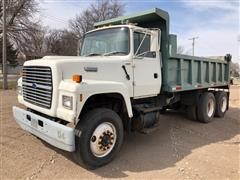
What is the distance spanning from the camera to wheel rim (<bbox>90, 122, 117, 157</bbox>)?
4.23 meters

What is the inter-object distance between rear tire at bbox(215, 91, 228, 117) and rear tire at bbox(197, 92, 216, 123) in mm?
472

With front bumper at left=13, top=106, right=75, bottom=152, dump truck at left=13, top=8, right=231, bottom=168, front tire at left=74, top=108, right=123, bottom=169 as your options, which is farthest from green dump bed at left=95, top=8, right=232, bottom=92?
front bumper at left=13, top=106, right=75, bottom=152

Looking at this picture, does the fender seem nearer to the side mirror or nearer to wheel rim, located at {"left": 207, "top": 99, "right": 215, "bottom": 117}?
the side mirror

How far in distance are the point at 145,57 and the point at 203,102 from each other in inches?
125

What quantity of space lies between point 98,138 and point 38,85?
1.40 metres

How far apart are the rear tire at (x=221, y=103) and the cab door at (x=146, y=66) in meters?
3.75

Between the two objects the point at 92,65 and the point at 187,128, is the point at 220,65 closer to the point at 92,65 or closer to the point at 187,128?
the point at 187,128

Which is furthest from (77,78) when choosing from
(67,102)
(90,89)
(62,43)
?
(62,43)

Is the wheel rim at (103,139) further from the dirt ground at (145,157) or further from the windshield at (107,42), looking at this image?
the windshield at (107,42)

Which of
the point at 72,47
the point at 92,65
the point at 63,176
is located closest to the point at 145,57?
the point at 92,65

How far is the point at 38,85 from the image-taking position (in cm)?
441

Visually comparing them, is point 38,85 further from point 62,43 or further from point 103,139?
point 62,43

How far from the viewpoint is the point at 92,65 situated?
4406 millimetres

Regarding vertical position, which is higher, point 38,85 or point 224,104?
point 38,85
